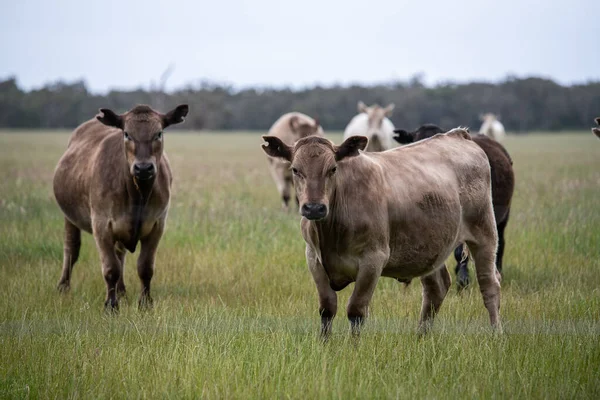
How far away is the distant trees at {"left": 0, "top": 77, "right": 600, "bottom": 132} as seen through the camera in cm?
8894

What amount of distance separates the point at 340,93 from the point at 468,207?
10169 cm

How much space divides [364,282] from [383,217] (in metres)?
0.53

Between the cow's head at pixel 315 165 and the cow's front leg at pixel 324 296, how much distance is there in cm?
61

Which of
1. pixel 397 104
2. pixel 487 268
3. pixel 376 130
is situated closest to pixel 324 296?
pixel 487 268

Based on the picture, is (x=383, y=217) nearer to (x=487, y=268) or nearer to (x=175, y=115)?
(x=487, y=268)

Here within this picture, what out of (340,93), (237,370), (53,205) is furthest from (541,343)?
(340,93)

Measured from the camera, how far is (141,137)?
7359 millimetres

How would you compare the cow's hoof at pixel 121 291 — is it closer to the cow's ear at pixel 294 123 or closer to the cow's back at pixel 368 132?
the cow's ear at pixel 294 123

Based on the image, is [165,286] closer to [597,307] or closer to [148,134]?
[148,134]

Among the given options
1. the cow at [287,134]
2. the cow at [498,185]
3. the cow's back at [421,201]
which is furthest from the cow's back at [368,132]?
the cow's back at [421,201]

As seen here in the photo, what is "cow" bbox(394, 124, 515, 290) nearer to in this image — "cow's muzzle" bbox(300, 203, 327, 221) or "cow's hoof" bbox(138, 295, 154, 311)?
"cow's hoof" bbox(138, 295, 154, 311)

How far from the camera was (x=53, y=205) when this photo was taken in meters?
14.5

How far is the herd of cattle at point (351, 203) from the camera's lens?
574 centimetres

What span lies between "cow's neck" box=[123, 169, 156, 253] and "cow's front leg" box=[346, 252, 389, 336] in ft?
9.23
